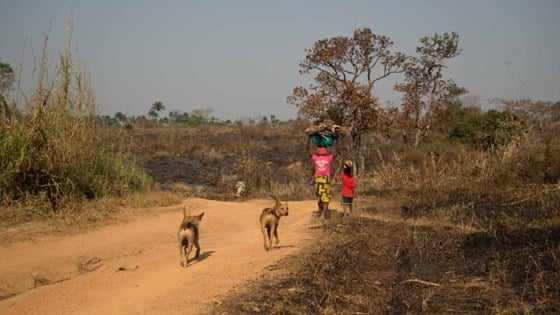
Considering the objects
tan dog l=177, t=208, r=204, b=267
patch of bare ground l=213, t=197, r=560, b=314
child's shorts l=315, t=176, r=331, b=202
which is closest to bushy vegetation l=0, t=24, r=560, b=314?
patch of bare ground l=213, t=197, r=560, b=314

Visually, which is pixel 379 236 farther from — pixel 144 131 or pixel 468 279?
pixel 144 131

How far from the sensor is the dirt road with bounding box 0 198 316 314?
449 centimetres

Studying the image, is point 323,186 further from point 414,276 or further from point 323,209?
point 414,276

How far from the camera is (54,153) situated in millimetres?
8844

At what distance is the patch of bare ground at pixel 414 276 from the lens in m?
4.00

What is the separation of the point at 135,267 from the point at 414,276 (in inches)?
127

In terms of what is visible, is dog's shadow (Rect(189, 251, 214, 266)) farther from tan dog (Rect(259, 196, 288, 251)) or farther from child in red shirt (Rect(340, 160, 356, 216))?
child in red shirt (Rect(340, 160, 356, 216))

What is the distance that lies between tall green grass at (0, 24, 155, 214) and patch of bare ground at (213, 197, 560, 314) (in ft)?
17.2

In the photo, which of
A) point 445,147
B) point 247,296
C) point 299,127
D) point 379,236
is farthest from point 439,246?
point 299,127

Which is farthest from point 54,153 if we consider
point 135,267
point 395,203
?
point 395,203

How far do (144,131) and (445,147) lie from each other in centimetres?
2370

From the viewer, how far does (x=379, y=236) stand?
265 inches

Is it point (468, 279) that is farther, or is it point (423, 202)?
point (423, 202)

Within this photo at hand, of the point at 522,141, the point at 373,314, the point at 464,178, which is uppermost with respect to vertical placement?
the point at 522,141
